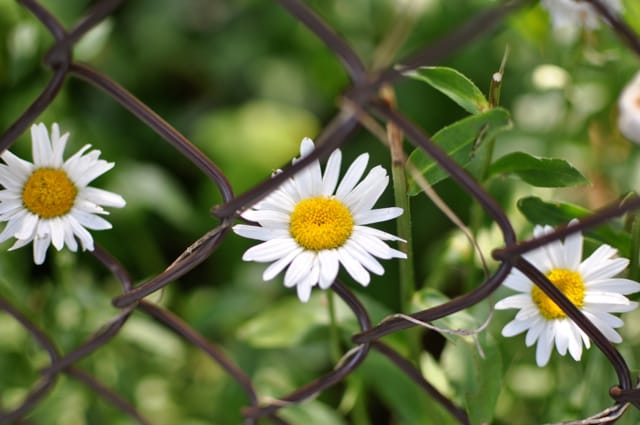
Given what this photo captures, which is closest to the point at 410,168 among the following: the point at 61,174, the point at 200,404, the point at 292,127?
the point at 61,174

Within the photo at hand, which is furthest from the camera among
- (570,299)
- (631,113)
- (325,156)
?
(631,113)

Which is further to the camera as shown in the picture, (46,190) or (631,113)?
(631,113)

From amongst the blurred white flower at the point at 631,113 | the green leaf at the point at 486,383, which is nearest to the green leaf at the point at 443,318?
the green leaf at the point at 486,383

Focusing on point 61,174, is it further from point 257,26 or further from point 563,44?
point 257,26

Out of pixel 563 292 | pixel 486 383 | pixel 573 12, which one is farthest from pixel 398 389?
pixel 573 12

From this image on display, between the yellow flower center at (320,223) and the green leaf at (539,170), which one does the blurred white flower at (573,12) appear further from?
the yellow flower center at (320,223)

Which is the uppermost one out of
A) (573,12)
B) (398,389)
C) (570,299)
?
(573,12)

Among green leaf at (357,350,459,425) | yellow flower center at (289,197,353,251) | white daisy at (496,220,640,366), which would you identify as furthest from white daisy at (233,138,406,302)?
green leaf at (357,350,459,425)

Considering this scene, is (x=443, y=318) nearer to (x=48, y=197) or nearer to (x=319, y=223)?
(x=319, y=223)
